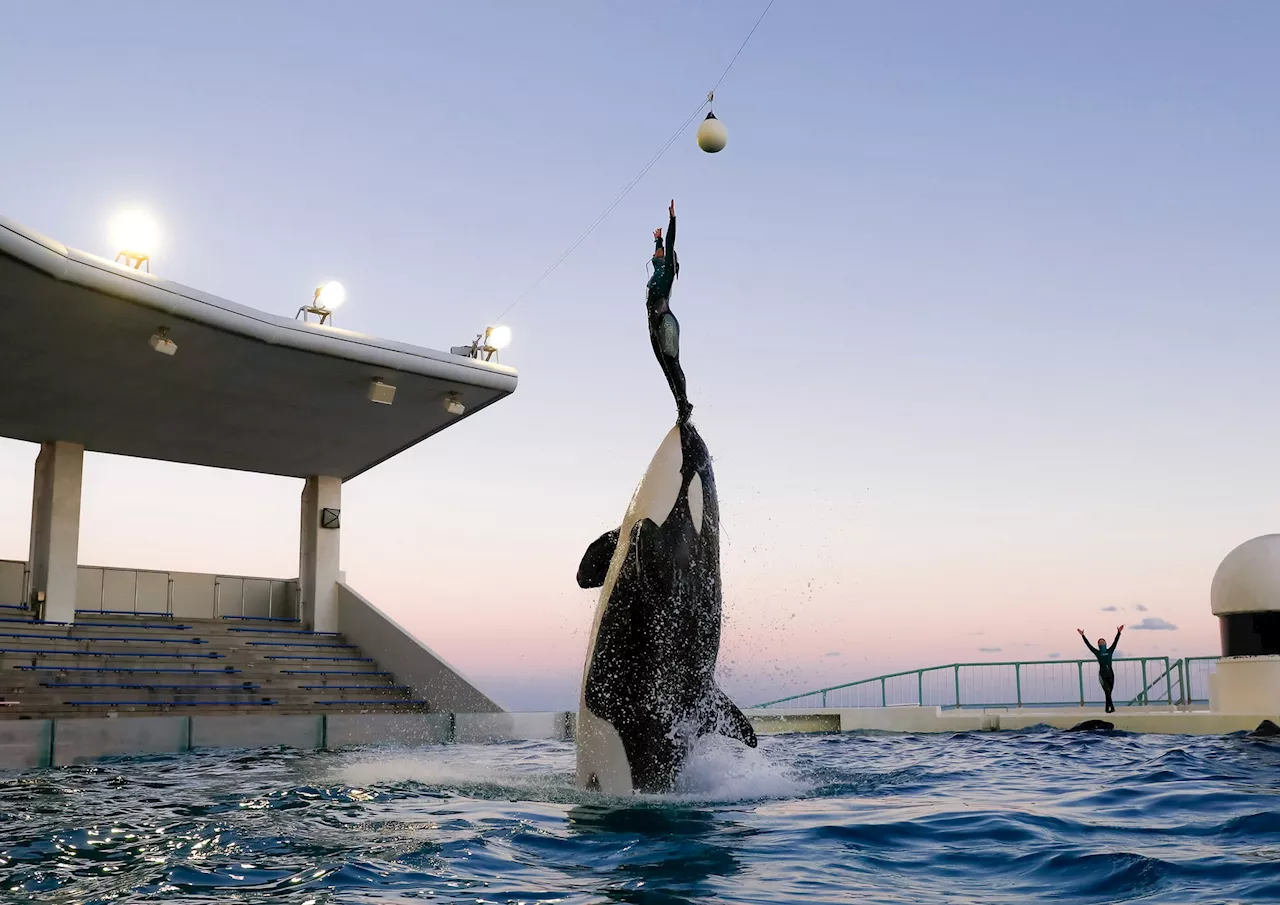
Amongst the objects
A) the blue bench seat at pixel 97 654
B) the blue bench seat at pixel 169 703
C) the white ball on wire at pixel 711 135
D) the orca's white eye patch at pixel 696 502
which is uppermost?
the white ball on wire at pixel 711 135

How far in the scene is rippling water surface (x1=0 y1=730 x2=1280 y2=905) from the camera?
3619mm

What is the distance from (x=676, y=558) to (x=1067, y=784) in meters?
3.35

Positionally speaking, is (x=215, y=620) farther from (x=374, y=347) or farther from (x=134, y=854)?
(x=134, y=854)

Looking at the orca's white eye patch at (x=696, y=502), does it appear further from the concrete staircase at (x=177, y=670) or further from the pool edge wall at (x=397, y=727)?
the concrete staircase at (x=177, y=670)

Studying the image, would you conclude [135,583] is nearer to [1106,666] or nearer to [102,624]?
[102,624]

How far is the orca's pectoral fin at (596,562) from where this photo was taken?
5.73m

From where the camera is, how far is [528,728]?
14969 mm

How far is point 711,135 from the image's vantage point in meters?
7.16

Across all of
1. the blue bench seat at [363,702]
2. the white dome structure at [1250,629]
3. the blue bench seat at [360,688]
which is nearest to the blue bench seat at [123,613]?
the blue bench seat at [360,688]

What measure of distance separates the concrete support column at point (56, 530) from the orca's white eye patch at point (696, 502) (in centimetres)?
1453

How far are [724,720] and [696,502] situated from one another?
3.80 ft

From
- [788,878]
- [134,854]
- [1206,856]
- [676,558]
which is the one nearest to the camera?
[788,878]

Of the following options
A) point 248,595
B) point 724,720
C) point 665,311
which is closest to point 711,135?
point 665,311

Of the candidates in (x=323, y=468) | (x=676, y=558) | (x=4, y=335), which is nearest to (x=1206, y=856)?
(x=676, y=558)
